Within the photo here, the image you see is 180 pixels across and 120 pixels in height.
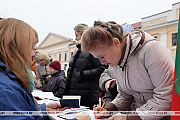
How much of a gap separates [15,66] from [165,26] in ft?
44.8

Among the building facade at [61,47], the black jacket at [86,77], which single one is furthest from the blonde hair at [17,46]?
the building facade at [61,47]

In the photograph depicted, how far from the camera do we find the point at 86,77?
2.20m

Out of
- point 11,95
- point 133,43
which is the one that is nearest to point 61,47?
point 133,43

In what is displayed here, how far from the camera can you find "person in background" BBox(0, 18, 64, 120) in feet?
2.34

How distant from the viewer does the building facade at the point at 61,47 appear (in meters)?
20.7

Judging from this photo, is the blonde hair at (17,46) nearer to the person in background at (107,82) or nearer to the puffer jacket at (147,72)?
the puffer jacket at (147,72)

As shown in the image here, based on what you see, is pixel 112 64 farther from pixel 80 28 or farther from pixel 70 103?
pixel 80 28

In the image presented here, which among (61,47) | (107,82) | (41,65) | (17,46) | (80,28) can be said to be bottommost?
(61,47)

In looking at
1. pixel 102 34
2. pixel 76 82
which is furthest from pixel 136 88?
pixel 76 82

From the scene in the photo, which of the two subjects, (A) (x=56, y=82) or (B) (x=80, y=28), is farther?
(A) (x=56, y=82)

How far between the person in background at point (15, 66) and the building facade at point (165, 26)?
12.4 metres

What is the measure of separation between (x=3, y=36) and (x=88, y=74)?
146 cm

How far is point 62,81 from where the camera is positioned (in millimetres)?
2777

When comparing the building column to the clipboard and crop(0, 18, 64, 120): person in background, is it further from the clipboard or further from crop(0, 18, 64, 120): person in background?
crop(0, 18, 64, 120): person in background
